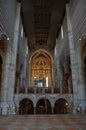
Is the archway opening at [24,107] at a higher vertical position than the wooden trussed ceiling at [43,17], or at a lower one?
lower

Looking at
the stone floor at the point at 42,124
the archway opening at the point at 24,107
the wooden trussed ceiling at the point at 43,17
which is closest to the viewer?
the stone floor at the point at 42,124

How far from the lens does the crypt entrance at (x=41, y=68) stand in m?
41.8

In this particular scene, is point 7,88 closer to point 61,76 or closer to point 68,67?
point 68,67

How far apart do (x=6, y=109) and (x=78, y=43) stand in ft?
41.1

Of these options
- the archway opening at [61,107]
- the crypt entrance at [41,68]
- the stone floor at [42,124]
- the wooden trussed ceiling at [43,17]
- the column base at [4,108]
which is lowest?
the archway opening at [61,107]

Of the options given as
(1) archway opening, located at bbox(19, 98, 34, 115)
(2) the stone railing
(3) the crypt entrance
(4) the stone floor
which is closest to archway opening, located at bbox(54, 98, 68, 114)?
(2) the stone railing

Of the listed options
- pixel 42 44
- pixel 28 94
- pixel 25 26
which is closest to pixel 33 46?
pixel 42 44

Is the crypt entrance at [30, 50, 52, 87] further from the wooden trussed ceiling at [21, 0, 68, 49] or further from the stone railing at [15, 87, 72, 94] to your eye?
the stone railing at [15, 87, 72, 94]

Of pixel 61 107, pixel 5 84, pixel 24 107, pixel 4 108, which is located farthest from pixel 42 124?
pixel 24 107

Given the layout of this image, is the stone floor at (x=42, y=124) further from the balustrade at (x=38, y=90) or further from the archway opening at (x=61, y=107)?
the archway opening at (x=61, y=107)

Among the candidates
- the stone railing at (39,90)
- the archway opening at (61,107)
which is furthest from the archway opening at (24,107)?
the archway opening at (61,107)

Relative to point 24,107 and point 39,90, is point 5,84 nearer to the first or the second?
point 39,90

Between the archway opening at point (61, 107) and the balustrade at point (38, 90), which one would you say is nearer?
the balustrade at point (38, 90)

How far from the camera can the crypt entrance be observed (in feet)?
137
